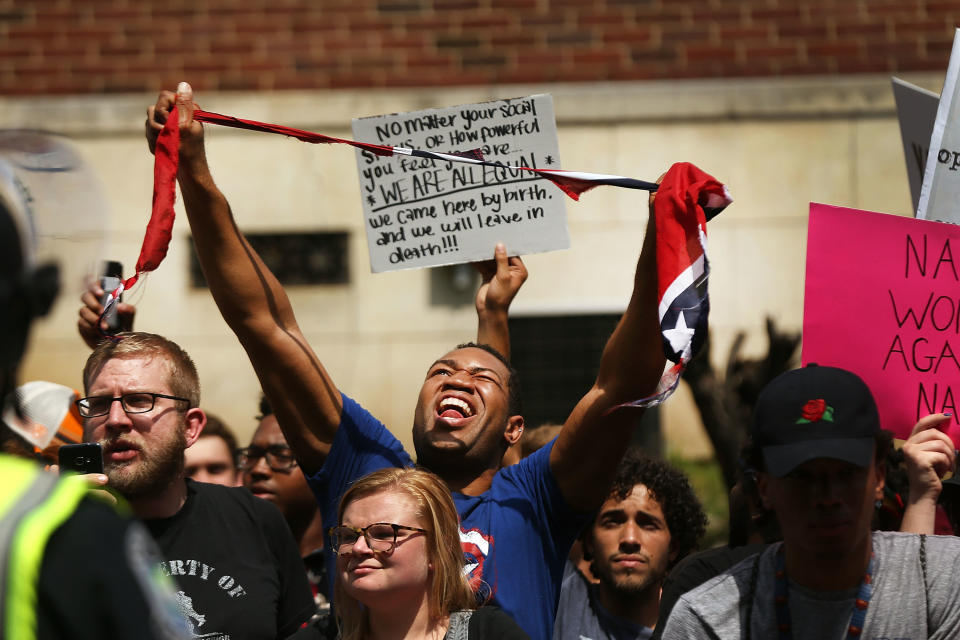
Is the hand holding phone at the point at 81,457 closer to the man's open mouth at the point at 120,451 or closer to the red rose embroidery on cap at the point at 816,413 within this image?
the man's open mouth at the point at 120,451

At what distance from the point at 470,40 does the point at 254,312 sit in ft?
18.2

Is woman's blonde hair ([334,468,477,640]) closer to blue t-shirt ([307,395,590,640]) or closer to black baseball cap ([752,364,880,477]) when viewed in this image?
blue t-shirt ([307,395,590,640])

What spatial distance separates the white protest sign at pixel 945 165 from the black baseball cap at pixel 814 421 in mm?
1483

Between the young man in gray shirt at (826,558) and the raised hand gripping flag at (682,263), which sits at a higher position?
the raised hand gripping flag at (682,263)

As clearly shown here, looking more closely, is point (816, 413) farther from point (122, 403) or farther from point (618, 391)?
point (122, 403)

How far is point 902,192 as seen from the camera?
8.52 m

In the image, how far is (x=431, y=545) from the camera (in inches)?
119

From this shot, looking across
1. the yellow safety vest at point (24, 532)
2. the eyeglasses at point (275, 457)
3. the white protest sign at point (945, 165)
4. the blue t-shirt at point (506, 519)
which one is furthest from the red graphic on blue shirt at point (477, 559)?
the yellow safety vest at point (24, 532)

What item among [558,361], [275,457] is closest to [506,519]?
[275,457]

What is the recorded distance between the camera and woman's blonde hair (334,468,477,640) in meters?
A: 3.01

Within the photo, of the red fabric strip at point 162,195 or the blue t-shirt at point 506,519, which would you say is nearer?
the blue t-shirt at point 506,519

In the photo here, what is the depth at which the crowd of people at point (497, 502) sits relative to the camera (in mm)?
2531

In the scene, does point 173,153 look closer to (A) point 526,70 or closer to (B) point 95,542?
(B) point 95,542

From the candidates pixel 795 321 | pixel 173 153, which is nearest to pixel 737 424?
pixel 795 321
